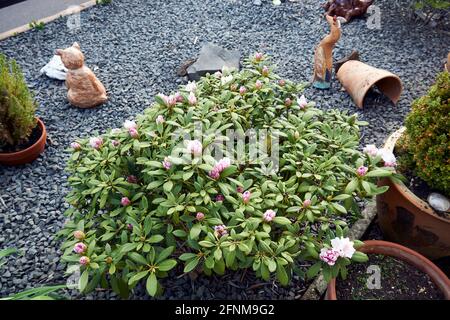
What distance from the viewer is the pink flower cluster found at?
167 cm

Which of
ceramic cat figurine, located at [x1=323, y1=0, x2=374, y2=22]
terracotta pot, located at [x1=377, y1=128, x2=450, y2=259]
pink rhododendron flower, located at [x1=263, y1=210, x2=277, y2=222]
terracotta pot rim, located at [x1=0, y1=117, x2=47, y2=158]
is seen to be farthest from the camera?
ceramic cat figurine, located at [x1=323, y1=0, x2=374, y2=22]

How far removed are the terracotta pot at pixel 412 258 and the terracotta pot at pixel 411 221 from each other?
20cm

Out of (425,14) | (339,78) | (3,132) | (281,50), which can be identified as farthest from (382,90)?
(3,132)

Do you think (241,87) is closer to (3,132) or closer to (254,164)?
(254,164)

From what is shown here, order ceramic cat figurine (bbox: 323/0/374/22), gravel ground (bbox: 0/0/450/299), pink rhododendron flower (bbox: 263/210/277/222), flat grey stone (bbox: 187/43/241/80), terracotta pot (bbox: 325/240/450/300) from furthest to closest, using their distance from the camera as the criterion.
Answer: ceramic cat figurine (bbox: 323/0/374/22)
flat grey stone (bbox: 187/43/241/80)
gravel ground (bbox: 0/0/450/299)
terracotta pot (bbox: 325/240/450/300)
pink rhododendron flower (bbox: 263/210/277/222)

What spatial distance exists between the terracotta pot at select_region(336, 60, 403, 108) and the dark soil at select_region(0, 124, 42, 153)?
8.66ft

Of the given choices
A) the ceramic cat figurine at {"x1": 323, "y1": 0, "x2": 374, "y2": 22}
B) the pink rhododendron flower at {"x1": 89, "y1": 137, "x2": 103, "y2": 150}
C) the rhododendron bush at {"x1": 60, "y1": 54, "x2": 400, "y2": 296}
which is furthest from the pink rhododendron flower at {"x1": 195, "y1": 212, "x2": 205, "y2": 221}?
the ceramic cat figurine at {"x1": 323, "y1": 0, "x2": 374, "y2": 22}

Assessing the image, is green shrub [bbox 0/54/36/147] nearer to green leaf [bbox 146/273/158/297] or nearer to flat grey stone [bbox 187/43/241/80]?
flat grey stone [bbox 187/43/241/80]

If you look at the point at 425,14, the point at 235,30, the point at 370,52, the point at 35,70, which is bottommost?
the point at 35,70

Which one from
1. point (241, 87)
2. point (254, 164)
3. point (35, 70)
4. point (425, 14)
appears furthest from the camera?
point (425, 14)

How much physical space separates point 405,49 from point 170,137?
10.1 feet

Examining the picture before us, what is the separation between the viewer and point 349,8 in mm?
4336

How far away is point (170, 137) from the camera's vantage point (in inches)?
75.2

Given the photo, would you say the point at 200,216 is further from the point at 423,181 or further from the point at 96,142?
the point at 423,181
